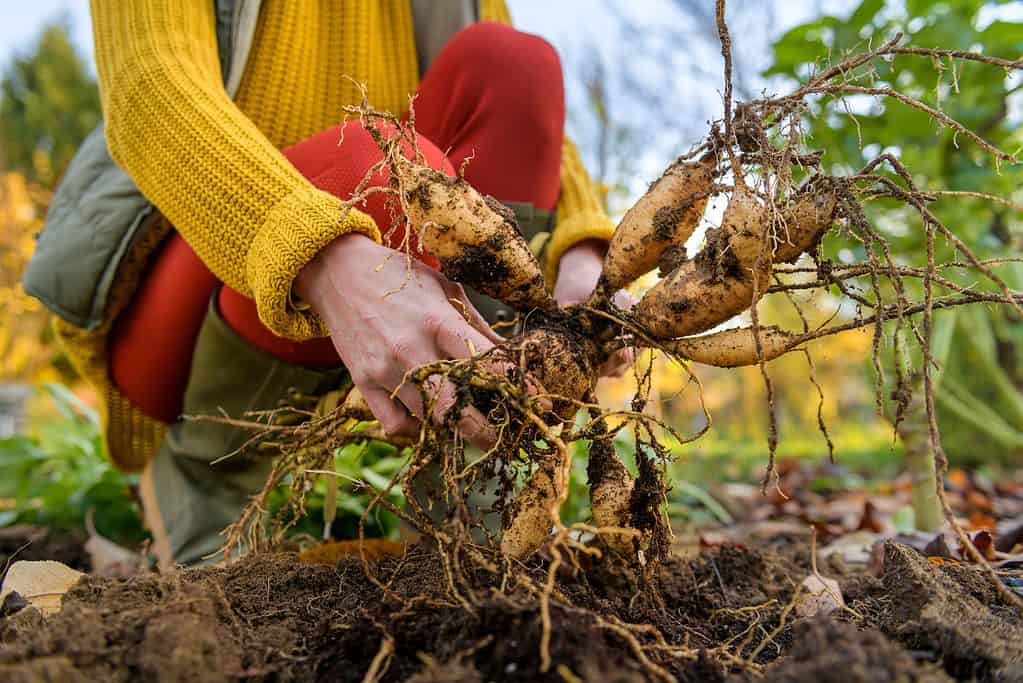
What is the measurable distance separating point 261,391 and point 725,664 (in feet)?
3.77

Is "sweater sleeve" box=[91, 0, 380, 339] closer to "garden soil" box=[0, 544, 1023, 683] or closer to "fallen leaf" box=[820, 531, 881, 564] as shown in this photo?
"garden soil" box=[0, 544, 1023, 683]

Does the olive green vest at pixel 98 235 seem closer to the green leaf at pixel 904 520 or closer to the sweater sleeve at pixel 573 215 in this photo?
the sweater sleeve at pixel 573 215

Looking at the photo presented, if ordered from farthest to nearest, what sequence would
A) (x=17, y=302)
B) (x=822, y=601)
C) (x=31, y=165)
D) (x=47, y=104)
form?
(x=47, y=104) < (x=31, y=165) < (x=17, y=302) < (x=822, y=601)

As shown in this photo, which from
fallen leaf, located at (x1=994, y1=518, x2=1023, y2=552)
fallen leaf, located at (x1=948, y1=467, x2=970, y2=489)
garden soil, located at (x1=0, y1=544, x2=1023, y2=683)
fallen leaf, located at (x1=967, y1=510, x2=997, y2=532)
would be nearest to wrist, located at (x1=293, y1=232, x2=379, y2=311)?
garden soil, located at (x1=0, y1=544, x2=1023, y2=683)

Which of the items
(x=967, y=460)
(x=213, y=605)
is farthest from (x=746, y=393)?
(x=213, y=605)

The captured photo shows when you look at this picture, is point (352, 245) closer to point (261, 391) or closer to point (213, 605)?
point (213, 605)

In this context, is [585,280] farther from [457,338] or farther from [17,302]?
[17,302]

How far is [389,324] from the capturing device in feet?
3.25

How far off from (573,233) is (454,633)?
1033 mm

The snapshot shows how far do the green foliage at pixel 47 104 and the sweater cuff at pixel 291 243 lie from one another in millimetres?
11790

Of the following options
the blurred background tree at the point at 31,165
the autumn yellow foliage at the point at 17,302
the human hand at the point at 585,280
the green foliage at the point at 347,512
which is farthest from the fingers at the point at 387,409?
the autumn yellow foliage at the point at 17,302

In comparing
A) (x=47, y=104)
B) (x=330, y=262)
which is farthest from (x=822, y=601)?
(x=47, y=104)

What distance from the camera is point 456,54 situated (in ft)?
5.07

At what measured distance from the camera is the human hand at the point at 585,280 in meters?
1.38
